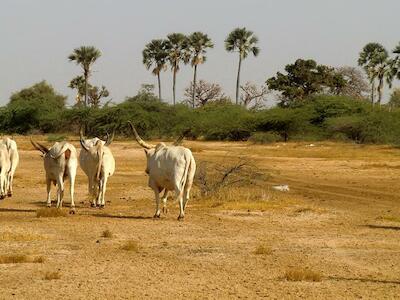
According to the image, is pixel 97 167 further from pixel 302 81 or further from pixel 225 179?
pixel 302 81

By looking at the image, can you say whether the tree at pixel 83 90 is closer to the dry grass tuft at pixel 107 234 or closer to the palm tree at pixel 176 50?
the palm tree at pixel 176 50

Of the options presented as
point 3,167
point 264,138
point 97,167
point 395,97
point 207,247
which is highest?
point 395,97

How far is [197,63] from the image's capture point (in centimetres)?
9225

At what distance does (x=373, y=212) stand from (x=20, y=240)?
375 inches

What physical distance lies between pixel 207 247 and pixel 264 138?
5149 centimetres

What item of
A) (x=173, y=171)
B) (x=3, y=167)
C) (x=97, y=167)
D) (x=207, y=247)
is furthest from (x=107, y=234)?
(x=3, y=167)

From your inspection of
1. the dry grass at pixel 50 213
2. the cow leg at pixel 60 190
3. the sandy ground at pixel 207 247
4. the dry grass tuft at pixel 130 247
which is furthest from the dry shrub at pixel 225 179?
the dry grass tuft at pixel 130 247

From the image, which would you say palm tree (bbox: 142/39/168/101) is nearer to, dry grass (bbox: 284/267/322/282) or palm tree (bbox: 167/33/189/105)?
palm tree (bbox: 167/33/189/105)

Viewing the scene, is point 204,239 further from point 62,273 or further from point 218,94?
point 218,94

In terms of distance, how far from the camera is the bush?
63681 millimetres

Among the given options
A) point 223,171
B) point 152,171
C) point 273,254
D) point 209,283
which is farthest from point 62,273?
point 223,171

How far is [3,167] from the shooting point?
20531 mm

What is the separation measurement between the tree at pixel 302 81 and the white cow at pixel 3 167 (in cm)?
6558

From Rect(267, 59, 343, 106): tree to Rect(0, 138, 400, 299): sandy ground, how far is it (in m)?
61.7
